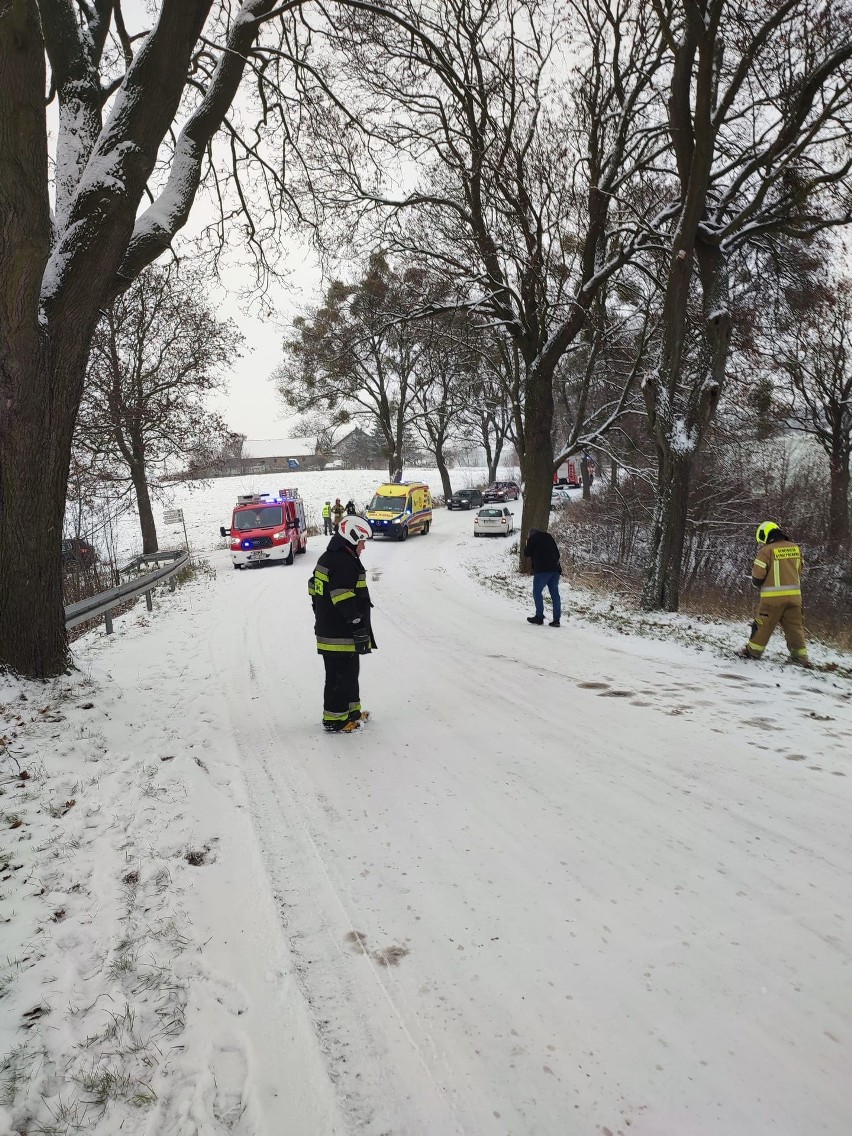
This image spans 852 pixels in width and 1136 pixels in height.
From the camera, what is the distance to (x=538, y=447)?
1519 centimetres

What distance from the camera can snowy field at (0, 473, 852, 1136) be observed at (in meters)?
2.30

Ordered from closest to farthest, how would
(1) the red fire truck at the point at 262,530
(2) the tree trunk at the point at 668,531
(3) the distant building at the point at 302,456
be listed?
(2) the tree trunk at the point at 668,531 < (1) the red fire truck at the point at 262,530 < (3) the distant building at the point at 302,456

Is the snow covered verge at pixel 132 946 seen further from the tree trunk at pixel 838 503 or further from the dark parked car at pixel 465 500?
the dark parked car at pixel 465 500

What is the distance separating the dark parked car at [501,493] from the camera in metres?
48.4

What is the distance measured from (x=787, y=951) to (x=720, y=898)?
0.41 meters

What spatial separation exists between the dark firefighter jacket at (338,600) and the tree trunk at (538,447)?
31.0ft

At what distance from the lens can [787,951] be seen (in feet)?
9.68

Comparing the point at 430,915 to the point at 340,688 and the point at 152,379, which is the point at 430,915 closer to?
the point at 340,688

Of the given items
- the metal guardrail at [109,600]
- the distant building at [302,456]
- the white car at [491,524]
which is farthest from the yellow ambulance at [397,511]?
the distant building at [302,456]

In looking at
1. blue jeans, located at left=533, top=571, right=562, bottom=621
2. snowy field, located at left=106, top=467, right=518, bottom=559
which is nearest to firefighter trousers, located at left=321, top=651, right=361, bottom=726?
blue jeans, located at left=533, top=571, right=562, bottom=621

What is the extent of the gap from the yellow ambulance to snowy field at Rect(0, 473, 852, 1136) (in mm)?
20342

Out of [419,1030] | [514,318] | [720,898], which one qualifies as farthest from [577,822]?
[514,318]

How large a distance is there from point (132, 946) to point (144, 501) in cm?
2248

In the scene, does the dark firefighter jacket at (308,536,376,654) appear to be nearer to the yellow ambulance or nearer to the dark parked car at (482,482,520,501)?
the yellow ambulance
